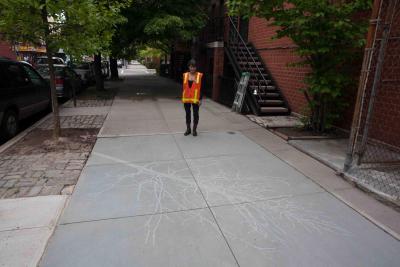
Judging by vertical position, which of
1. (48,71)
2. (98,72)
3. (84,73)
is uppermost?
(48,71)

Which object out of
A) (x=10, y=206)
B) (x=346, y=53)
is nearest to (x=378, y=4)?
(x=346, y=53)

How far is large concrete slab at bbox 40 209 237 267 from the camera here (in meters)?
2.97

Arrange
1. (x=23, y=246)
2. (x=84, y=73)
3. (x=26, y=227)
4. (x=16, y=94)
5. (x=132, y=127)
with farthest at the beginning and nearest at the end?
(x=84, y=73)
(x=132, y=127)
(x=16, y=94)
(x=26, y=227)
(x=23, y=246)

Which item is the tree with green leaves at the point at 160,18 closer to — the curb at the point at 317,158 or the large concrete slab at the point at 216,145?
the large concrete slab at the point at 216,145

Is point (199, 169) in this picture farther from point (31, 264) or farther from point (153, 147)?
point (31, 264)

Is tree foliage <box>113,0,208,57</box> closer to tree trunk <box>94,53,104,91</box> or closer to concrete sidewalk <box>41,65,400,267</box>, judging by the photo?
tree trunk <box>94,53,104,91</box>

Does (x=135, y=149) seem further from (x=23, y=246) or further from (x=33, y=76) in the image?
(x=33, y=76)

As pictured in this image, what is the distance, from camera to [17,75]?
7.79m

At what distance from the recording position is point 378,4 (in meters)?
4.54

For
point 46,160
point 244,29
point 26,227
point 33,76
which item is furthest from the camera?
point 244,29

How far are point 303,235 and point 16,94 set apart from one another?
7.03 m

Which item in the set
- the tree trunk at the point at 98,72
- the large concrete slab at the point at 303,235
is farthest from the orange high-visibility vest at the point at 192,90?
the tree trunk at the point at 98,72

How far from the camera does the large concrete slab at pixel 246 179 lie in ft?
Answer: 14.3

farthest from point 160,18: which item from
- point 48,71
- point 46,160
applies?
point 46,160
